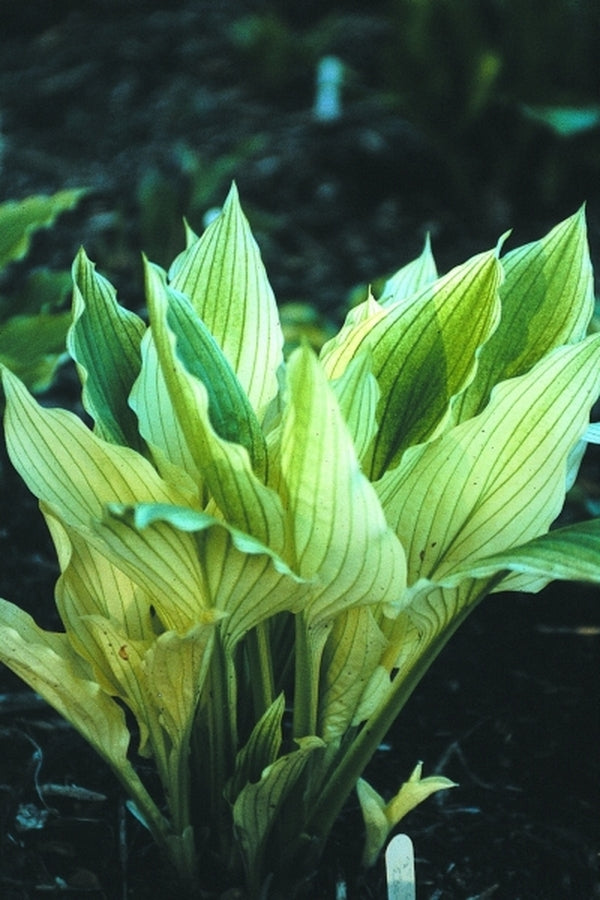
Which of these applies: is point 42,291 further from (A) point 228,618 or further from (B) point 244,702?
(A) point 228,618

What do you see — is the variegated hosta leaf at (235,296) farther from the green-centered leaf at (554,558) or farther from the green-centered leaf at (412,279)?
the green-centered leaf at (554,558)

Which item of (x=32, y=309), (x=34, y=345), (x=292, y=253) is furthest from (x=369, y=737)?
(x=292, y=253)

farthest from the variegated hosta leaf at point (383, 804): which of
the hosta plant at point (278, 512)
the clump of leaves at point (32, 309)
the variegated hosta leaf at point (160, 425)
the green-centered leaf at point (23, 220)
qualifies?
the green-centered leaf at point (23, 220)

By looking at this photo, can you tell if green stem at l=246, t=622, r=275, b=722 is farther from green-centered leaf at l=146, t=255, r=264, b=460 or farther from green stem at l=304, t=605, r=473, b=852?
green-centered leaf at l=146, t=255, r=264, b=460

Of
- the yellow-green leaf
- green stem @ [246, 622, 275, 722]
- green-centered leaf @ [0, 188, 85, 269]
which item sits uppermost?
green-centered leaf @ [0, 188, 85, 269]

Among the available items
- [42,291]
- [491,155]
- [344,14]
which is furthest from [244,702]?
[344,14]

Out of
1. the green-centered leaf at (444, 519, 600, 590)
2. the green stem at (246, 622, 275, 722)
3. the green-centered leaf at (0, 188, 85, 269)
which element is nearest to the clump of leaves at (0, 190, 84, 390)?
the green-centered leaf at (0, 188, 85, 269)

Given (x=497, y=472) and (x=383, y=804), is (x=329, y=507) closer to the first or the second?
(x=497, y=472)

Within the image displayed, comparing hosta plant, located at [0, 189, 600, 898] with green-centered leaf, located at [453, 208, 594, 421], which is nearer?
hosta plant, located at [0, 189, 600, 898]
